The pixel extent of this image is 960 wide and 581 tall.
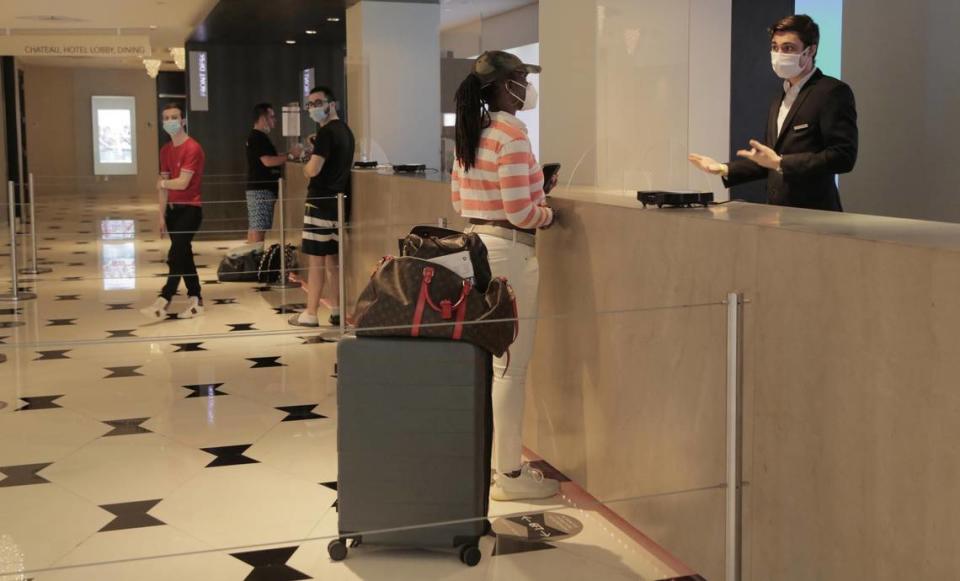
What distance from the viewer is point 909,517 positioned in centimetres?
233

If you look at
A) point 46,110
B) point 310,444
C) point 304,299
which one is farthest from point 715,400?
point 46,110

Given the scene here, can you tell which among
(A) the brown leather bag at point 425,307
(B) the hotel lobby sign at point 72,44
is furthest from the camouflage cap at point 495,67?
(B) the hotel lobby sign at point 72,44

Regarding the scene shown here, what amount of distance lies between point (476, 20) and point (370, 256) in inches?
220

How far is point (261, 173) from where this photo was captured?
11.2 metres

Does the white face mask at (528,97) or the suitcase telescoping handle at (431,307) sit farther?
the white face mask at (528,97)

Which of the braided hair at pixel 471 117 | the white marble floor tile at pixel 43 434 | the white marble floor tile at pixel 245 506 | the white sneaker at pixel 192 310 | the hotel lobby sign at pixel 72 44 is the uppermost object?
the hotel lobby sign at pixel 72 44

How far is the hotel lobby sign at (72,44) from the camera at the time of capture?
16.9 m

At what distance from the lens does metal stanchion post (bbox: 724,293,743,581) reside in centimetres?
289

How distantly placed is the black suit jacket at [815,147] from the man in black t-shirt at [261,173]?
24.0 ft

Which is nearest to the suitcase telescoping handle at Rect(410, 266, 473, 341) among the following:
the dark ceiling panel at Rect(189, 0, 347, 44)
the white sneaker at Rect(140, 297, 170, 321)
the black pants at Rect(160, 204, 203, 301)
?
the black pants at Rect(160, 204, 203, 301)

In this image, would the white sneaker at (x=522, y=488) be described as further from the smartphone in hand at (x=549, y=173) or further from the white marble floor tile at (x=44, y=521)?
the white marble floor tile at (x=44, y=521)

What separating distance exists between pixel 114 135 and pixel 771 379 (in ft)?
103

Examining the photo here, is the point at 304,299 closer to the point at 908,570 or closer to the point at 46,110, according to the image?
the point at 908,570

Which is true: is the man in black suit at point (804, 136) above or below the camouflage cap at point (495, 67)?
below
